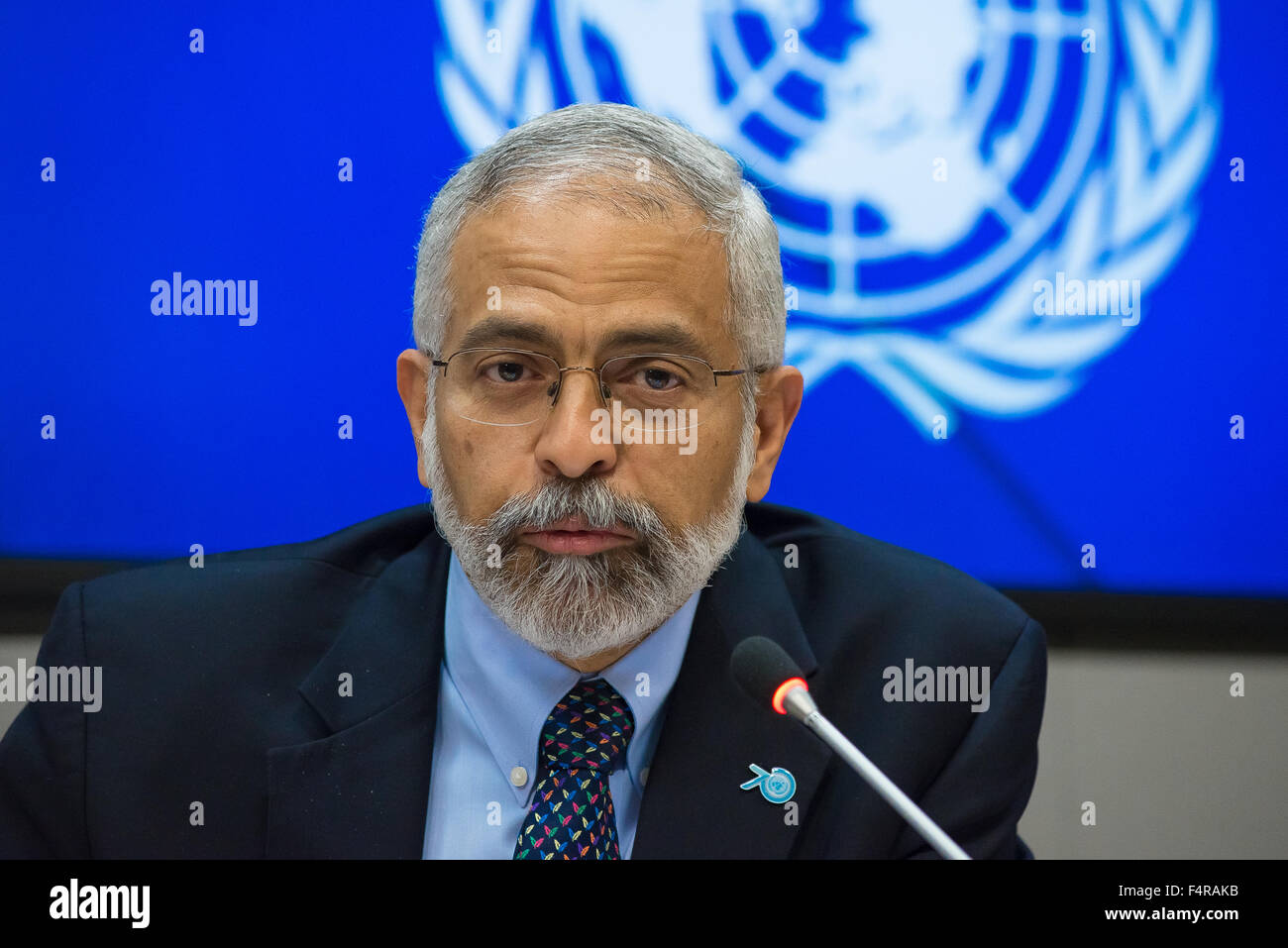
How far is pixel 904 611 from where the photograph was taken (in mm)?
1928

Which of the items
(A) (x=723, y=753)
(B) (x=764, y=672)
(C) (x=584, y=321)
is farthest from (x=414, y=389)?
(B) (x=764, y=672)

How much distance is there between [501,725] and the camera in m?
1.69

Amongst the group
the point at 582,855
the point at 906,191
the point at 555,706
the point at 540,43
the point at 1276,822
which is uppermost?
the point at 540,43

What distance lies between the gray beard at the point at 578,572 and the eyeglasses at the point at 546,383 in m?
0.13

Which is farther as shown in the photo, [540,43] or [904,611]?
[540,43]

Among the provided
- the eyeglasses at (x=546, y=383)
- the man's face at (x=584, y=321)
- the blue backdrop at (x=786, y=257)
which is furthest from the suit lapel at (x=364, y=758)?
the blue backdrop at (x=786, y=257)

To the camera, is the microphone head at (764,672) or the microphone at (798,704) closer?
the microphone at (798,704)

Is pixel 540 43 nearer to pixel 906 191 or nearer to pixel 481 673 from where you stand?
pixel 906 191

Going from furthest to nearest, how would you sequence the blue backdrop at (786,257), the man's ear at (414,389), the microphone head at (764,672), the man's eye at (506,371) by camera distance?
the blue backdrop at (786,257) → the man's ear at (414,389) → the man's eye at (506,371) → the microphone head at (764,672)

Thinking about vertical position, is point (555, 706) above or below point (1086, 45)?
below

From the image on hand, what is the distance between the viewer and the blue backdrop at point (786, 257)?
242 cm

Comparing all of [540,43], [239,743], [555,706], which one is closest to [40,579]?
[239,743]

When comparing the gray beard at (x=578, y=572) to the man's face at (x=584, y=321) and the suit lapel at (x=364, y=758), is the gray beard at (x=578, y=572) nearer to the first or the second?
the man's face at (x=584, y=321)
